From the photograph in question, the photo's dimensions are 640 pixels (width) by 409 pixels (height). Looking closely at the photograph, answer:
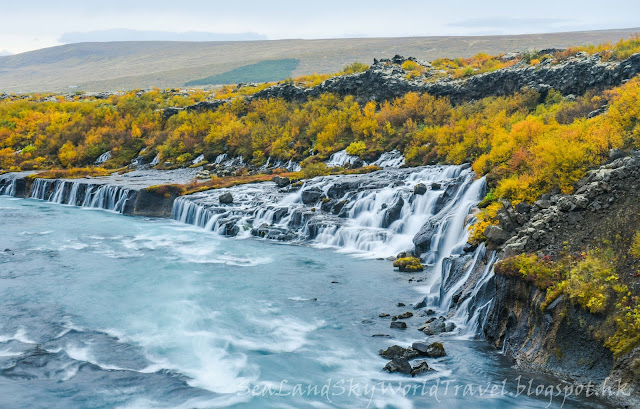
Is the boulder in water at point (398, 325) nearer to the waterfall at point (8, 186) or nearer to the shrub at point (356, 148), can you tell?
the shrub at point (356, 148)

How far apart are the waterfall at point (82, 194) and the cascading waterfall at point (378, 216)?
6.86m

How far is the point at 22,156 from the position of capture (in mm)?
71625

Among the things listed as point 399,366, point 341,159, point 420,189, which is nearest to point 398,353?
point 399,366

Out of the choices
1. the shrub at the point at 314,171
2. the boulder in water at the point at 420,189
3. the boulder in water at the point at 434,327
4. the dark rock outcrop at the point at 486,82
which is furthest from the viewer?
the shrub at the point at 314,171

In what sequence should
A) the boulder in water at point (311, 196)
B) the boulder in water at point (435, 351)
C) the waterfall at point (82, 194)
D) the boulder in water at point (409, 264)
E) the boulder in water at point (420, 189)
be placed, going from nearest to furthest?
the boulder in water at point (435, 351) < the boulder in water at point (409, 264) < the boulder in water at point (420, 189) < the boulder in water at point (311, 196) < the waterfall at point (82, 194)

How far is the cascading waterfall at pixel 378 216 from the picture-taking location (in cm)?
2336

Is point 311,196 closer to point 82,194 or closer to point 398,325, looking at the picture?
point 398,325

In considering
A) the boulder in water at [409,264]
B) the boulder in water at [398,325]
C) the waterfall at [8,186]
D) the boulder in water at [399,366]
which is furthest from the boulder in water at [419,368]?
the waterfall at [8,186]

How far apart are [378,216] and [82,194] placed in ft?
101

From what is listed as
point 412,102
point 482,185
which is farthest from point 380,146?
point 482,185

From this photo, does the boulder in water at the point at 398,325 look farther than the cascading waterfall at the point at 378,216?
No

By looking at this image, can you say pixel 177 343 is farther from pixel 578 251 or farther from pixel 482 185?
pixel 482 185

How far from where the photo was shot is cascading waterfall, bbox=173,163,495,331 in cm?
2336

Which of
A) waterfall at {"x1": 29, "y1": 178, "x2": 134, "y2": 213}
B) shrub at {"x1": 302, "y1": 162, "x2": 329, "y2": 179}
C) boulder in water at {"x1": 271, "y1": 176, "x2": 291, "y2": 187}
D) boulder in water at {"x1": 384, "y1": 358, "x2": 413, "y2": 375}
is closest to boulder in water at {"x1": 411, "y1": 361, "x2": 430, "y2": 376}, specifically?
boulder in water at {"x1": 384, "y1": 358, "x2": 413, "y2": 375}
